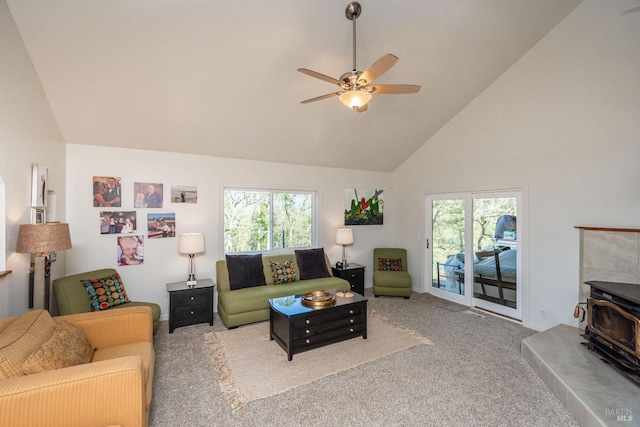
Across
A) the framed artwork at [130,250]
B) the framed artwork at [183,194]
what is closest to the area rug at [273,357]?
the framed artwork at [130,250]

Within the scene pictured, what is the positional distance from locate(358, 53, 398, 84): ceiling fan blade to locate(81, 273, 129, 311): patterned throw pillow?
356 cm

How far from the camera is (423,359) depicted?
2984mm

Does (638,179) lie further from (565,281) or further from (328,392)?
(328,392)

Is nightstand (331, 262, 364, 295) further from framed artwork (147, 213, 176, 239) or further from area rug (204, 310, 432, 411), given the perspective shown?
framed artwork (147, 213, 176, 239)

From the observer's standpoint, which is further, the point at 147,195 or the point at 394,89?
the point at 147,195

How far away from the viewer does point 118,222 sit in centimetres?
379

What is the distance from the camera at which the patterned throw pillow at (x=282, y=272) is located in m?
4.38

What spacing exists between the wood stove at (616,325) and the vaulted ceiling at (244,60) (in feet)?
9.53

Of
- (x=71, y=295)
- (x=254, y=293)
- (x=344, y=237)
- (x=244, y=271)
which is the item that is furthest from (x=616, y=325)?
(x=71, y=295)

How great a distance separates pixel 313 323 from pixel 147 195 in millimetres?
2846

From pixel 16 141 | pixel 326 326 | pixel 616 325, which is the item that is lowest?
pixel 326 326

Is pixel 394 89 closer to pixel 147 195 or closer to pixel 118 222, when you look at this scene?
pixel 147 195

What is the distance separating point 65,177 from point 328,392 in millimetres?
3916

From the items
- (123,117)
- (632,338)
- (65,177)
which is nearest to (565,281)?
(632,338)
